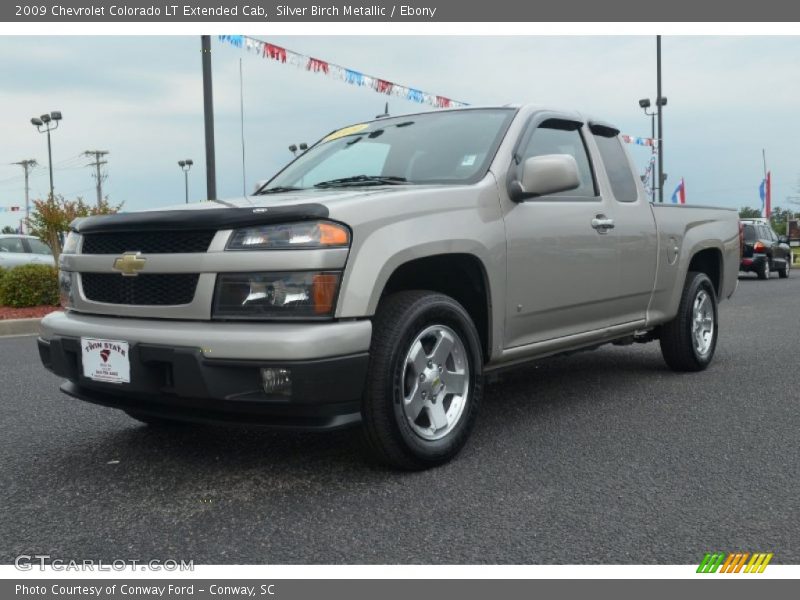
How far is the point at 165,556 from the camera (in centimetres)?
254

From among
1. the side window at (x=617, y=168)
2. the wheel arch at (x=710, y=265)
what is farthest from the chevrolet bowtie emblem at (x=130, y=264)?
the wheel arch at (x=710, y=265)

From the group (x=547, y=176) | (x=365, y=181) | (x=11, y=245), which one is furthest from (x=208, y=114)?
(x=11, y=245)

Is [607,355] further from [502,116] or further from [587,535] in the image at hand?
[587,535]

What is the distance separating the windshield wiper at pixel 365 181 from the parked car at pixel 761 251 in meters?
17.8

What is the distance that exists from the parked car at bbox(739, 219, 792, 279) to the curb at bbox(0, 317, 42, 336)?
648 inches

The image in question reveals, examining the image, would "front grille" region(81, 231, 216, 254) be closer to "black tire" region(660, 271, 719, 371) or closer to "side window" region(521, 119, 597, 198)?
"side window" region(521, 119, 597, 198)

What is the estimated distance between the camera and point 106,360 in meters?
3.17

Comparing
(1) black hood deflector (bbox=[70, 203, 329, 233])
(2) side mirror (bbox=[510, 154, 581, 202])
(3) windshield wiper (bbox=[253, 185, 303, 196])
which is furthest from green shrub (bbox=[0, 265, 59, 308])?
(2) side mirror (bbox=[510, 154, 581, 202])

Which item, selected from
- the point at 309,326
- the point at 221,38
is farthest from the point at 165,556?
the point at 221,38

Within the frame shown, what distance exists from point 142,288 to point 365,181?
132 centimetres

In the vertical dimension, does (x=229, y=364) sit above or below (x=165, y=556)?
above

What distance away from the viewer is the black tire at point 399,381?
123 inches

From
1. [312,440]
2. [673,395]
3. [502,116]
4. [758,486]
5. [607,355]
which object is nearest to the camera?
[758,486]

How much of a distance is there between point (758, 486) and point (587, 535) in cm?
95
